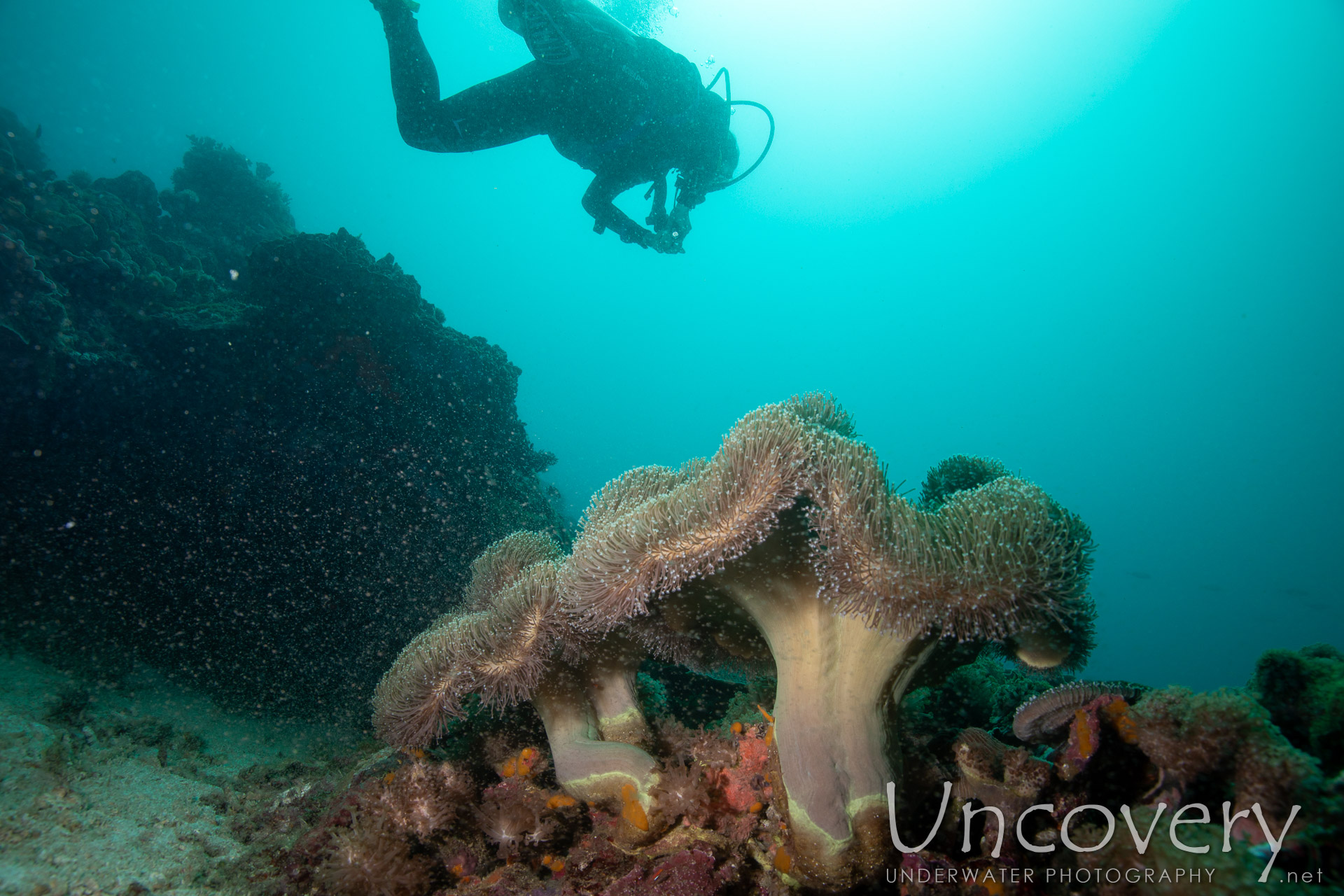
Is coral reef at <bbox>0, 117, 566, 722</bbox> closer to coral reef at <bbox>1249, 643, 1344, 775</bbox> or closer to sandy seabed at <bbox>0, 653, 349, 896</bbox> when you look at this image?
sandy seabed at <bbox>0, 653, 349, 896</bbox>

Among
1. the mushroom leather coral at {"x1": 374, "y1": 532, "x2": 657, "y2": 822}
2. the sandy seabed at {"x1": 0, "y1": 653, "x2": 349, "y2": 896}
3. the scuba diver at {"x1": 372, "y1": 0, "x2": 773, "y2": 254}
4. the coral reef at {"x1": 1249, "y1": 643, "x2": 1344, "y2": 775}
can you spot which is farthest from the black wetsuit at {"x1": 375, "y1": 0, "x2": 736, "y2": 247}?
the coral reef at {"x1": 1249, "y1": 643, "x2": 1344, "y2": 775}

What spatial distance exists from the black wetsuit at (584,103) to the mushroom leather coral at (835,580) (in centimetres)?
669

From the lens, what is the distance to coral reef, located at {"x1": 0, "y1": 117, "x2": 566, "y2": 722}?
6633mm

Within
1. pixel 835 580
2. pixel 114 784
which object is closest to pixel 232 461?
pixel 114 784

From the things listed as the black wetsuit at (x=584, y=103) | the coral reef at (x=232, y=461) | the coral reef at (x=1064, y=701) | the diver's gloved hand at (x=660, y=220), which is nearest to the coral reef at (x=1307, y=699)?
the coral reef at (x=1064, y=701)

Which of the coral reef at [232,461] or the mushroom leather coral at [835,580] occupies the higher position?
the coral reef at [232,461]

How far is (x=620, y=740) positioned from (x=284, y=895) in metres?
1.91

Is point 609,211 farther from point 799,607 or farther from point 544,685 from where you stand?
point 799,607

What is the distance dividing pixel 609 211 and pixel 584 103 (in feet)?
4.98

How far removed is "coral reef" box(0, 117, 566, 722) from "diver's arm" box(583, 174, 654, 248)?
3.01m

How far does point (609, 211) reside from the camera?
8.45 metres

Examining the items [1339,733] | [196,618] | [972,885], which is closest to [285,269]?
[196,618]

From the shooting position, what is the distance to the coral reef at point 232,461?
663 cm

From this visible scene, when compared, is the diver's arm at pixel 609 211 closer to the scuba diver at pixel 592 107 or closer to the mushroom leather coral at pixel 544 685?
the scuba diver at pixel 592 107
